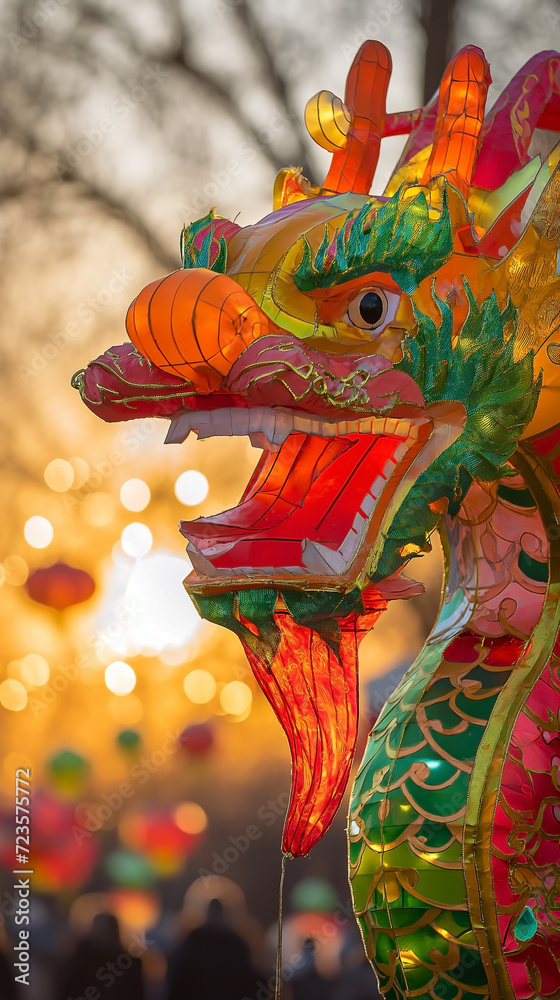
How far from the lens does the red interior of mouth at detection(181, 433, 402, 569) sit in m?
1.43

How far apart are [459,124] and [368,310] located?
372mm

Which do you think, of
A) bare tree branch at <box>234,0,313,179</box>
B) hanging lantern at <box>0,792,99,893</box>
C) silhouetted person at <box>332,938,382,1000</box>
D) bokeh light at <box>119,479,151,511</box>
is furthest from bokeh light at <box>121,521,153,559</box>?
silhouetted person at <box>332,938,382,1000</box>

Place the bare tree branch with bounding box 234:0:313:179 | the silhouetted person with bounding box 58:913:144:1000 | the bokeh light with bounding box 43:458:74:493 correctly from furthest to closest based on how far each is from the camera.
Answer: the bare tree branch with bounding box 234:0:313:179, the bokeh light with bounding box 43:458:74:493, the silhouetted person with bounding box 58:913:144:1000

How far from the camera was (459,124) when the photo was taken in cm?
159

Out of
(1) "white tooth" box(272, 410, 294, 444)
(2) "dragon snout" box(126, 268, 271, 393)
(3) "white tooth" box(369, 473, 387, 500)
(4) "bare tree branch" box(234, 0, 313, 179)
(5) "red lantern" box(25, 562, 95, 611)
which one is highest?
(4) "bare tree branch" box(234, 0, 313, 179)

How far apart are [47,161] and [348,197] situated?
11.4 feet

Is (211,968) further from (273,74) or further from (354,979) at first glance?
(273,74)

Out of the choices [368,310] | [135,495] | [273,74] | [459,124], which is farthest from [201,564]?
[273,74]

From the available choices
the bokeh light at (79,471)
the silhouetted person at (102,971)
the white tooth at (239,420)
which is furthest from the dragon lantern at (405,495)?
the silhouetted person at (102,971)

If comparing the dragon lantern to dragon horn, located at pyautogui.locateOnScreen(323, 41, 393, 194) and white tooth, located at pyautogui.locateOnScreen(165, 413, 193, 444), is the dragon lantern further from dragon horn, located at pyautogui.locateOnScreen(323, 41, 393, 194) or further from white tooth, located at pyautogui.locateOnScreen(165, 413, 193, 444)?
dragon horn, located at pyautogui.locateOnScreen(323, 41, 393, 194)

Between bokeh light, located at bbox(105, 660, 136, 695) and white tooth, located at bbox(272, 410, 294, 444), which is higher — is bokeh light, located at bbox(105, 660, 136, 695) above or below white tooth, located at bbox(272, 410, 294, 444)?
above

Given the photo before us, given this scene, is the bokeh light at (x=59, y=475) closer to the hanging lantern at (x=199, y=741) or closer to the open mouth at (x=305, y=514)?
the hanging lantern at (x=199, y=741)

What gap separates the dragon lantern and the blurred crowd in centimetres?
290

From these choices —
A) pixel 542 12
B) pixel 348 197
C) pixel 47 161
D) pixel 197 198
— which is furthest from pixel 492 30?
pixel 348 197
